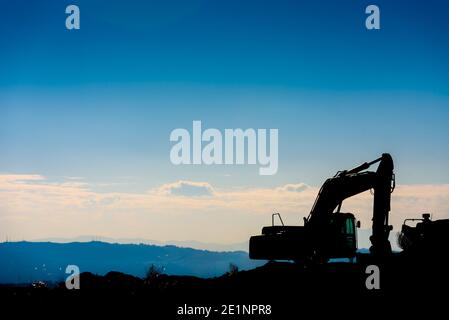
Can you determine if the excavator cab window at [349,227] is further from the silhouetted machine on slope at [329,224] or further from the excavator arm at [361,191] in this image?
the excavator arm at [361,191]

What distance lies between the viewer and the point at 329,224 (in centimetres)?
2709

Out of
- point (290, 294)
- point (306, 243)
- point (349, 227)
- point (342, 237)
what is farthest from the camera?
point (349, 227)

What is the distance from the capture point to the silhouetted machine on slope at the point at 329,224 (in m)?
26.2

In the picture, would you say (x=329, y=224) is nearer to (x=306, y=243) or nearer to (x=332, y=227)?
(x=332, y=227)

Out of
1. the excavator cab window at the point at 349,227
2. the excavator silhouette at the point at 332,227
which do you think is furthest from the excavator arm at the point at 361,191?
the excavator cab window at the point at 349,227

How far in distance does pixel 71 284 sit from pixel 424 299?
1409 cm

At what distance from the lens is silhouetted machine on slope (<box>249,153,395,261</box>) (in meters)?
26.2

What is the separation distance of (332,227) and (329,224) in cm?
25

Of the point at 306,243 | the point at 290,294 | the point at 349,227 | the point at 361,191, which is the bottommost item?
the point at 290,294

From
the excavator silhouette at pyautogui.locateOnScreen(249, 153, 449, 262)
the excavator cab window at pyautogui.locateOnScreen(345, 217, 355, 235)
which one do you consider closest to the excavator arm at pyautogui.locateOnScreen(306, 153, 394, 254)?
the excavator silhouette at pyautogui.locateOnScreen(249, 153, 449, 262)

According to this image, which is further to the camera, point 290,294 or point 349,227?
point 349,227

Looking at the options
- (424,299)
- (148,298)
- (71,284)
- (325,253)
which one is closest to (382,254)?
(325,253)

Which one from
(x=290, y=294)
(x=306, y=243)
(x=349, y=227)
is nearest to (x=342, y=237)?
(x=349, y=227)

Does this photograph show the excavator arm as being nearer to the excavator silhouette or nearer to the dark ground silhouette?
the excavator silhouette
